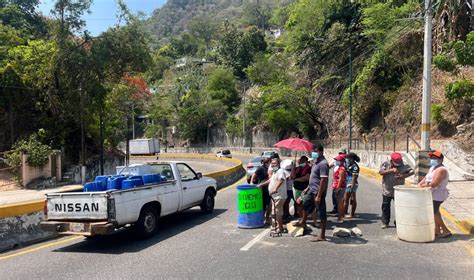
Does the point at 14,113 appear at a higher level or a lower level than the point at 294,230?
higher

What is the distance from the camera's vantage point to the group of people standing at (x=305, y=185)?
8531 mm

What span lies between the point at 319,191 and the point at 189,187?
4.09 metres

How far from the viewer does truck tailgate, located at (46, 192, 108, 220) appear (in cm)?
835

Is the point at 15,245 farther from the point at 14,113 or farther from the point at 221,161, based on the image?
the point at 221,161

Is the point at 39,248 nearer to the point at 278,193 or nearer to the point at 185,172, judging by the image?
the point at 185,172

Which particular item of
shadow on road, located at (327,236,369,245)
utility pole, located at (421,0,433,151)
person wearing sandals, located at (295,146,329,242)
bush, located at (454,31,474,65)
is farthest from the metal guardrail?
bush, located at (454,31,474,65)

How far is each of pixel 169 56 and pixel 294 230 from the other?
141 meters

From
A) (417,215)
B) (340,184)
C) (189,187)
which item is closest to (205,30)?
(189,187)

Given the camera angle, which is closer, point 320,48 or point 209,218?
point 209,218

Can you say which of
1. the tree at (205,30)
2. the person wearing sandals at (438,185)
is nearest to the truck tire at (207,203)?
the person wearing sandals at (438,185)

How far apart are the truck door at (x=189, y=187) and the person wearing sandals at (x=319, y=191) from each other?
3.41m

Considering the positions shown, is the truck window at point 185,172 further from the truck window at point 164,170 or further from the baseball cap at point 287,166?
the baseball cap at point 287,166

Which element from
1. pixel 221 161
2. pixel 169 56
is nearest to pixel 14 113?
pixel 221 161

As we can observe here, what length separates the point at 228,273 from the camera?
652 cm
